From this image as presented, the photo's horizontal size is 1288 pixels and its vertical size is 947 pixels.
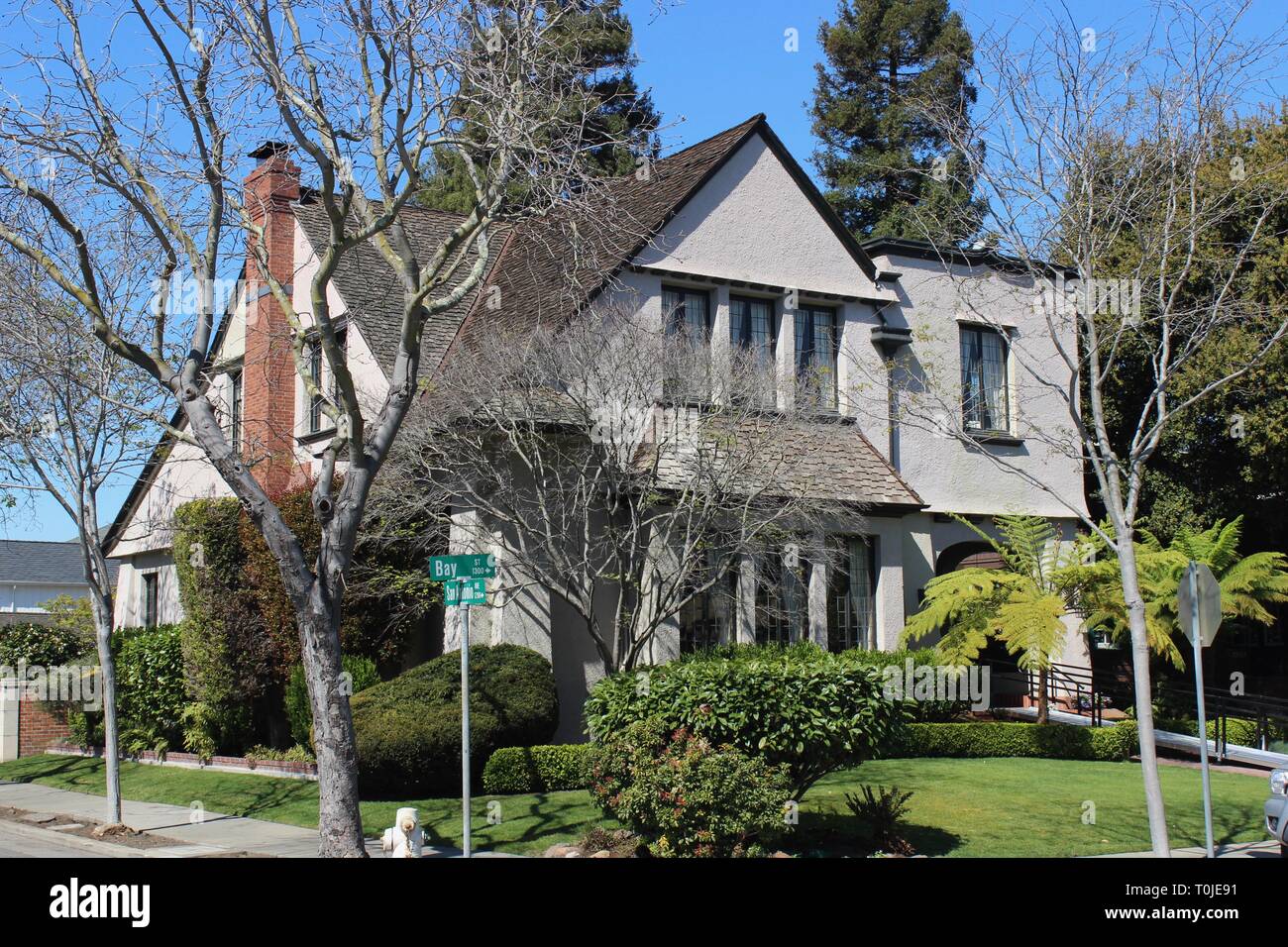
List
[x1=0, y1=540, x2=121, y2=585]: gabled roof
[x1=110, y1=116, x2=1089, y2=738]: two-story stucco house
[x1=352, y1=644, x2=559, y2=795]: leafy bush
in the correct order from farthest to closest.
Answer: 1. [x1=0, y1=540, x2=121, y2=585]: gabled roof
2. [x1=110, y1=116, x2=1089, y2=738]: two-story stucco house
3. [x1=352, y1=644, x2=559, y2=795]: leafy bush

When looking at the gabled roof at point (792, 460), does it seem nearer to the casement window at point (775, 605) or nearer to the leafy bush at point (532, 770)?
the casement window at point (775, 605)

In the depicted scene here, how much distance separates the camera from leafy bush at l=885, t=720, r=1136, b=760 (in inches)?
753

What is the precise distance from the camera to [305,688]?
727 inches

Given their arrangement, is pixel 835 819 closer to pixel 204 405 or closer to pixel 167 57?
pixel 204 405

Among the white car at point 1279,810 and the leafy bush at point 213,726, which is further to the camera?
the leafy bush at point 213,726

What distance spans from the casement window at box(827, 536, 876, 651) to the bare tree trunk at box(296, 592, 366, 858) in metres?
10.7

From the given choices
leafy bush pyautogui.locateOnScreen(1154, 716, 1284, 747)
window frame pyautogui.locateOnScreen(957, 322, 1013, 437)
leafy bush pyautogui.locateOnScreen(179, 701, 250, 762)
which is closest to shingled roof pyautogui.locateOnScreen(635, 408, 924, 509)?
window frame pyautogui.locateOnScreen(957, 322, 1013, 437)

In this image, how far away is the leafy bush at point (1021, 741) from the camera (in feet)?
62.7

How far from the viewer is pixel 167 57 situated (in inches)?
486

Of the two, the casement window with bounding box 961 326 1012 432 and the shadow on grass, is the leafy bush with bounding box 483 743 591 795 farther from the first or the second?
the casement window with bounding box 961 326 1012 432

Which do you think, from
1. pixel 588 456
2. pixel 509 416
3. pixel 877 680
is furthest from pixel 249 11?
pixel 877 680

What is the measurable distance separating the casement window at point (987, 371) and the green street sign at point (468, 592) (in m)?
14.0

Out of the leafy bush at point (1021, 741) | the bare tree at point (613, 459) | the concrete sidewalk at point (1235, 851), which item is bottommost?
the concrete sidewalk at point (1235, 851)

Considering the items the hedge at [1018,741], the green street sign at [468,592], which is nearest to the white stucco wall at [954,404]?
the hedge at [1018,741]
